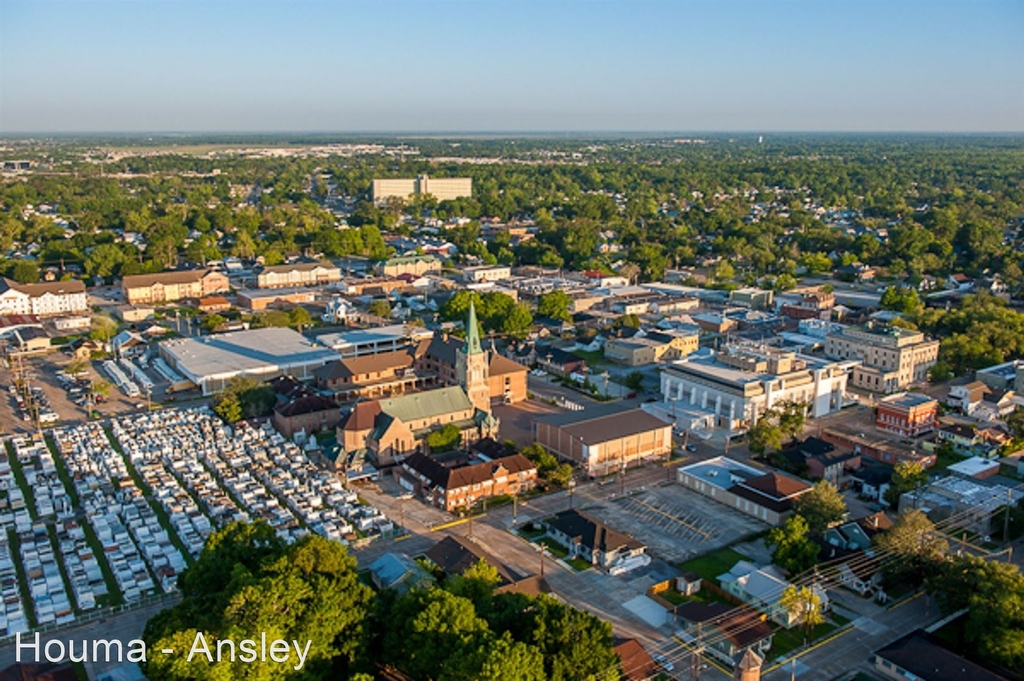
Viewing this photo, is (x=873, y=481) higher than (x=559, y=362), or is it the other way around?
(x=873, y=481)

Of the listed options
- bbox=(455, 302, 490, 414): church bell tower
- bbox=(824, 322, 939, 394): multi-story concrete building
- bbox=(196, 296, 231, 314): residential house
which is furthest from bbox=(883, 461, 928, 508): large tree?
bbox=(196, 296, 231, 314): residential house

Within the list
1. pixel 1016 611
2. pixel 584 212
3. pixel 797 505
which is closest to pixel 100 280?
pixel 584 212

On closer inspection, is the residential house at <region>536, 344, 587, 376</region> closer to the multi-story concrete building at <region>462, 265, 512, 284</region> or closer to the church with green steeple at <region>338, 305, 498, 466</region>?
the church with green steeple at <region>338, 305, 498, 466</region>

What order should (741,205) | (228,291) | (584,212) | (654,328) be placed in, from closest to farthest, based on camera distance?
(654,328), (228,291), (584,212), (741,205)

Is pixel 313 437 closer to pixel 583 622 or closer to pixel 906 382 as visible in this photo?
pixel 583 622

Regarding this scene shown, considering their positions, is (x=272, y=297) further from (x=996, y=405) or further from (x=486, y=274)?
(x=996, y=405)

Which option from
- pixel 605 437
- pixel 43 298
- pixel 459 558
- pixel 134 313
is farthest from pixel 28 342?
pixel 459 558
